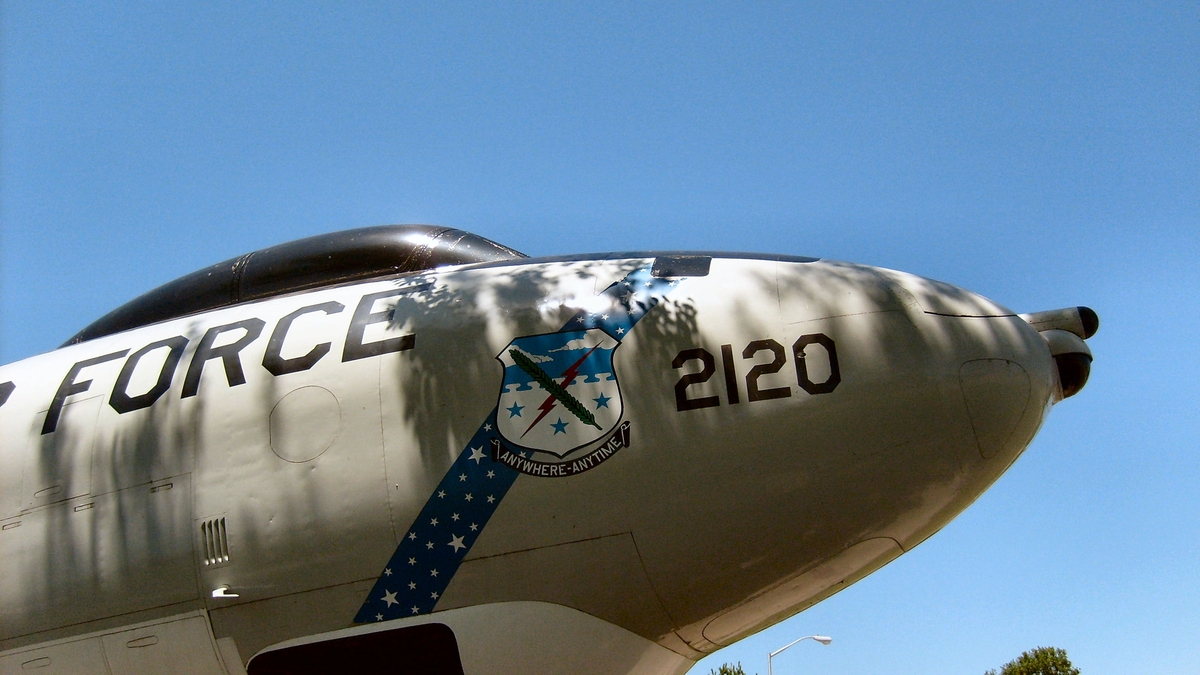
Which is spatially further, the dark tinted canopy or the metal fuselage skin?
the dark tinted canopy

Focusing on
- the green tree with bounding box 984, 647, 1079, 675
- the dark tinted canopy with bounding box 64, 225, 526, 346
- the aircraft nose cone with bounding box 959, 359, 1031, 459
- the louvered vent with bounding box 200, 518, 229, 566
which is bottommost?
the green tree with bounding box 984, 647, 1079, 675

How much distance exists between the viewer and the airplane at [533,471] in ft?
19.5

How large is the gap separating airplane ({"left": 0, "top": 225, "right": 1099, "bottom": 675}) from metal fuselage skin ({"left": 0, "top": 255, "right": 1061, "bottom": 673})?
0.02m

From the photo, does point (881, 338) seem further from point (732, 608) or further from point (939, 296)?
point (732, 608)

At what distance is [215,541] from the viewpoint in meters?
6.39

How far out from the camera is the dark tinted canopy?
313 inches

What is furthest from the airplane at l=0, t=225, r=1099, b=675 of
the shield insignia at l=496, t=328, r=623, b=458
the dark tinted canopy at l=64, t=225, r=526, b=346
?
the dark tinted canopy at l=64, t=225, r=526, b=346

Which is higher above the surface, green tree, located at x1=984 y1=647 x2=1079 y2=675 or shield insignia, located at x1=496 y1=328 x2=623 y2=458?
shield insignia, located at x1=496 y1=328 x2=623 y2=458

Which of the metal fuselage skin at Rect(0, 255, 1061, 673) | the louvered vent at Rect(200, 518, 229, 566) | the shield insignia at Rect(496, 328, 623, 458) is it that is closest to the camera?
the metal fuselage skin at Rect(0, 255, 1061, 673)

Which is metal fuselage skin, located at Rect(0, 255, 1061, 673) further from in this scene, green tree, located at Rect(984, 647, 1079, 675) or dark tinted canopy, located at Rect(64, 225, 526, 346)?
green tree, located at Rect(984, 647, 1079, 675)

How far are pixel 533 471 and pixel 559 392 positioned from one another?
511 mm

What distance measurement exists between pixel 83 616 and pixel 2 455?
1.53m

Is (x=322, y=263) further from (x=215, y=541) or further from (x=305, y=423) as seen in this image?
(x=215, y=541)

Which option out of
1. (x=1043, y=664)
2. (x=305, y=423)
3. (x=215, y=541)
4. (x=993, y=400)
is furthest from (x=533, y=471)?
(x=1043, y=664)
